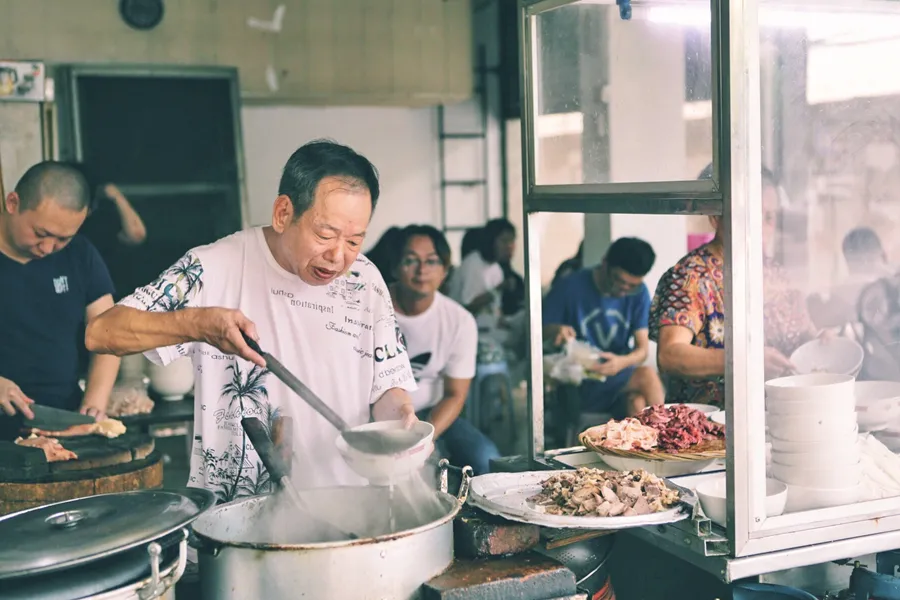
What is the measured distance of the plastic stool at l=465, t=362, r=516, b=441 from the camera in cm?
591

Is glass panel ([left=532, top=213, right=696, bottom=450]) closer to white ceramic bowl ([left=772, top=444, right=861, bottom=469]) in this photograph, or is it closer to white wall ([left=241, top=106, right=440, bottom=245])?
white ceramic bowl ([left=772, top=444, right=861, bottom=469])

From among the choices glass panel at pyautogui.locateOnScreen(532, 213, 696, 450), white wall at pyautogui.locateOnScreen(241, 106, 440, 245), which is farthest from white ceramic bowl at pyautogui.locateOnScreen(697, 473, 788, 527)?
white wall at pyautogui.locateOnScreen(241, 106, 440, 245)

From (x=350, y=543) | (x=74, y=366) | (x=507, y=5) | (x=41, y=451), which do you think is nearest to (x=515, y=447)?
(x=74, y=366)

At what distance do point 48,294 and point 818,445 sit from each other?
115 inches

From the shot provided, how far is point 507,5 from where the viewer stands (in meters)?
10.1

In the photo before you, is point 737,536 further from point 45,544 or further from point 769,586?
point 45,544

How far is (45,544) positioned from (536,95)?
5.64ft

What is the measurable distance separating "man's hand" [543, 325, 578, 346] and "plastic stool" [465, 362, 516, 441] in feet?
2.90

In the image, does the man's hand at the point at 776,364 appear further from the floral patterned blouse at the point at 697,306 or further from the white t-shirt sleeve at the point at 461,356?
the white t-shirt sleeve at the point at 461,356

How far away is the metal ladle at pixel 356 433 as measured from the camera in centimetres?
216

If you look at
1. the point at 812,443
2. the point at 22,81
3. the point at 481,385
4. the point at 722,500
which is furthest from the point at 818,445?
the point at 22,81

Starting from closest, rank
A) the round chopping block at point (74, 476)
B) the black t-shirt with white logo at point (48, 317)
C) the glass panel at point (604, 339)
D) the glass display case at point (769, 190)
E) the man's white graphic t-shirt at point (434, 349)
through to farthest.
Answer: the glass display case at point (769, 190) < the round chopping block at point (74, 476) < the black t-shirt with white logo at point (48, 317) < the man's white graphic t-shirt at point (434, 349) < the glass panel at point (604, 339)

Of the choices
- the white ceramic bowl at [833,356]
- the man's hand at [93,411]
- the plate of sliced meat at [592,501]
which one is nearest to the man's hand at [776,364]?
the white ceramic bowl at [833,356]

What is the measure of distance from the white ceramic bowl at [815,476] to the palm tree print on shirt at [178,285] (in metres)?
1.42
